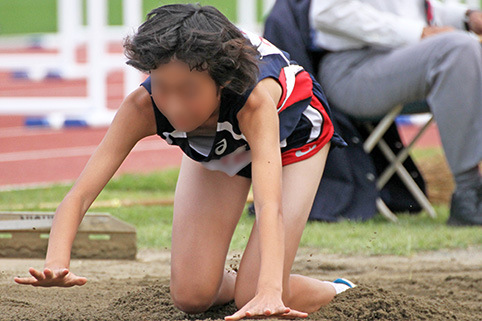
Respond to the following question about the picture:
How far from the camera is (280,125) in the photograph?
3.02 metres

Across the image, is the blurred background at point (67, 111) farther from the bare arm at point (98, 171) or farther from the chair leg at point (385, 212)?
the chair leg at point (385, 212)

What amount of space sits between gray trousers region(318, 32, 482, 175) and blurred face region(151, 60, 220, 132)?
276cm

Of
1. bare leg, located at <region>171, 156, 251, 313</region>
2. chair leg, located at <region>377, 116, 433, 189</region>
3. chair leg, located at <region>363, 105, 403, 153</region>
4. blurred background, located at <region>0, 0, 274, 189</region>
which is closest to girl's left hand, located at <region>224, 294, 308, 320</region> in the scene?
bare leg, located at <region>171, 156, 251, 313</region>

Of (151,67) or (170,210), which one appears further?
(170,210)

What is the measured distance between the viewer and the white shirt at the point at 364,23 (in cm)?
Answer: 521

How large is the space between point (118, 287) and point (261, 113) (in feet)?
4.53

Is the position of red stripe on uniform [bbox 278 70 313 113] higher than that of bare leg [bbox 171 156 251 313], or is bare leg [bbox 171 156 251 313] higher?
red stripe on uniform [bbox 278 70 313 113]

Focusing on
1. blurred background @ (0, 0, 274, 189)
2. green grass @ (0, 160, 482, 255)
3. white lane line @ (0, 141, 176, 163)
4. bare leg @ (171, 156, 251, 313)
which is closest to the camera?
bare leg @ (171, 156, 251, 313)

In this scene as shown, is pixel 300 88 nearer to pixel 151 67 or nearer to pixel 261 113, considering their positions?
pixel 261 113

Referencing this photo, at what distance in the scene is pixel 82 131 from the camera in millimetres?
9953

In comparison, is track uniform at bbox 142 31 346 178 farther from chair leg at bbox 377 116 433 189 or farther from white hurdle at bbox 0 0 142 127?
white hurdle at bbox 0 0 142 127

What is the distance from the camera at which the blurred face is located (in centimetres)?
256

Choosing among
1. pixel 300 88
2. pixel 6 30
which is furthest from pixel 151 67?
pixel 6 30

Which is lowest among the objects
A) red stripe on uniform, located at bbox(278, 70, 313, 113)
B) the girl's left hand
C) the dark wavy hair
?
the girl's left hand
